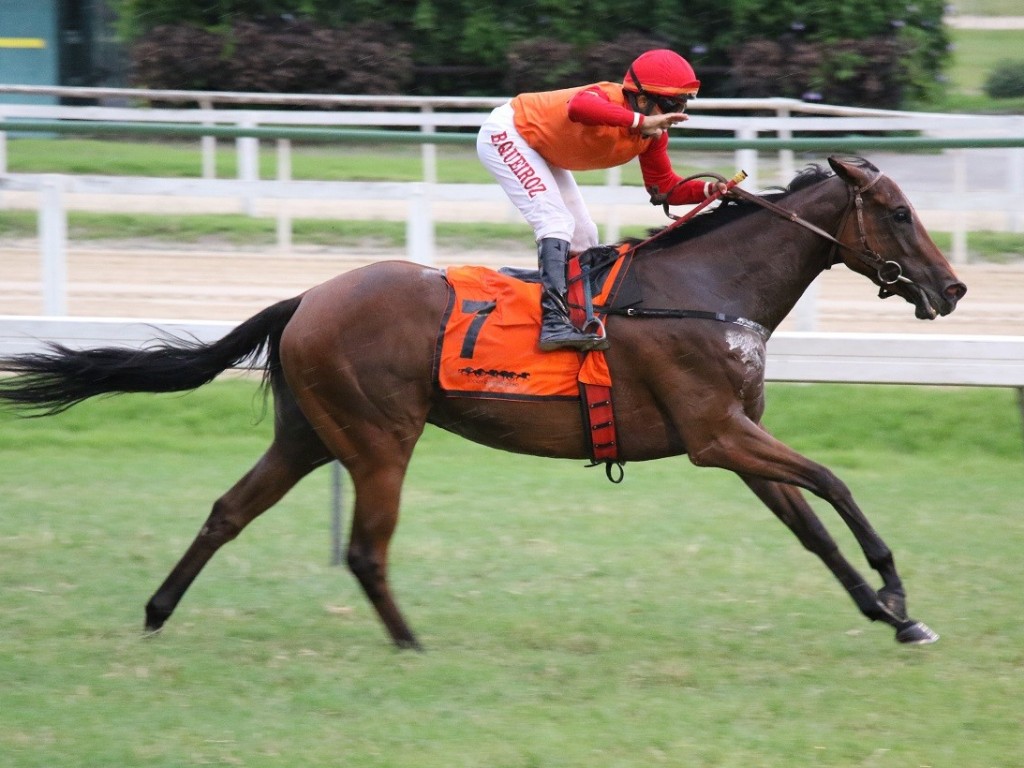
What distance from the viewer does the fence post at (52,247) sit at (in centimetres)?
Result: 880

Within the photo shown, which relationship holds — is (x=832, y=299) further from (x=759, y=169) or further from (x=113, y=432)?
(x=113, y=432)

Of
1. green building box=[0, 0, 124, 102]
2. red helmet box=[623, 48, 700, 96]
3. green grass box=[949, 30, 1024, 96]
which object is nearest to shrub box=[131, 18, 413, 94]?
green building box=[0, 0, 124, 102]

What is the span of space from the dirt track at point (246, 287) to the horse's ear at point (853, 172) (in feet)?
10.1

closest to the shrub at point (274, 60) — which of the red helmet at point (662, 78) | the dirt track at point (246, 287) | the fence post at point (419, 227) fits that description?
the dirt track at point (246, 287)

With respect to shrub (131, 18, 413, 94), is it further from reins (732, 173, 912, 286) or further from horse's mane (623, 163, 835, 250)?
reins (732, 173, 912, 286)

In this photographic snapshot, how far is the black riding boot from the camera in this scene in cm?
539

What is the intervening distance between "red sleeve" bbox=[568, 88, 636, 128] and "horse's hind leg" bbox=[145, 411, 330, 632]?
1.66 meters

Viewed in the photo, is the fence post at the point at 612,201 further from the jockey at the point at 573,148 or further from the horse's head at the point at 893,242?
the horse's head at the point at 893,242

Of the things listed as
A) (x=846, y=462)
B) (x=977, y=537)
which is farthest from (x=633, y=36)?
(x=977, y=537)

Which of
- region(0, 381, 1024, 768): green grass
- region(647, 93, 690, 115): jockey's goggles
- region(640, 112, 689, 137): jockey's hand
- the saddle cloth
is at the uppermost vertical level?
region(647, 93, 690, 115): jockey's goggles

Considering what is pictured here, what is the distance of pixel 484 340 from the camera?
550 centimetres

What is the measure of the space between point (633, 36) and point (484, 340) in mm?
13363

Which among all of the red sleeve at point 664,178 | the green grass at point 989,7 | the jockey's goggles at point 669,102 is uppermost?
the jockey's goggles at point 669,102

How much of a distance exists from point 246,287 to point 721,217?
560 centimetres
